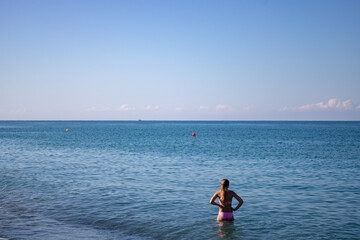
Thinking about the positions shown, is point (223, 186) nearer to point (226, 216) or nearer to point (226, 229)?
point (226, 216)

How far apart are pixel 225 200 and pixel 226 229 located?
1.11 meters

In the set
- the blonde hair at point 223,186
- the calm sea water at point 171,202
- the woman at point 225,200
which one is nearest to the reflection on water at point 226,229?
the calm sea water at point 171,202

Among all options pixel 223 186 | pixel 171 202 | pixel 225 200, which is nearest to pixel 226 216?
pixel 225 200

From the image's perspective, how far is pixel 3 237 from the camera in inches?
404

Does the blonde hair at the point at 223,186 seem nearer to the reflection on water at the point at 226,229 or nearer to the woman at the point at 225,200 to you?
the woman at the point at 225,200

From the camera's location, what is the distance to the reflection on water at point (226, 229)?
11125 mm

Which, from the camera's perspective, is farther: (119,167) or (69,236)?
(119,167)

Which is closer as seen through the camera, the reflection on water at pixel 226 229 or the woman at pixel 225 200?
the reflection on water at pixel 226 229

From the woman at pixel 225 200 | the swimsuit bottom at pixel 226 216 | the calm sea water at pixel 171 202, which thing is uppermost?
the woman at pixel 225 200

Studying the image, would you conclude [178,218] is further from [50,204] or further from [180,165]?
[180,165]

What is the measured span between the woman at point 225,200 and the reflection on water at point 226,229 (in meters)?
0.17

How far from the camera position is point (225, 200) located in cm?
1158

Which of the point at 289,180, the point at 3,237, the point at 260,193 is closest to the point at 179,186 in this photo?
the point at 260,193

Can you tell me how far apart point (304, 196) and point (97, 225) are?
10872mm
